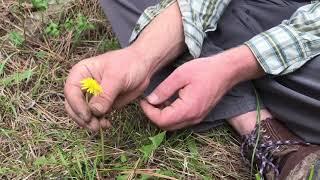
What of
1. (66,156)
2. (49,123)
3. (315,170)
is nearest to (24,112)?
(49,123)

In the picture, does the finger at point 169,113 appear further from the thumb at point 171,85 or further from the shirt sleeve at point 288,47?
the shirt sleeve at point 288,47

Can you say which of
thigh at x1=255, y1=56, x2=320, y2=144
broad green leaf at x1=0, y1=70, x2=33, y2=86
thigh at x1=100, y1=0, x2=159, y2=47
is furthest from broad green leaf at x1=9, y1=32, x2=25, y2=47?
thigh at x1=255, y1=56, x2=320, y2=144

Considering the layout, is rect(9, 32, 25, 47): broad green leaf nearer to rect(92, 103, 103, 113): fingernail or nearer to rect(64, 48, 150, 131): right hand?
rect(64, 48, 150, 131): right hand

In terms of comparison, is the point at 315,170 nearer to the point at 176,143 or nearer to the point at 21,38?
the point at 176,143

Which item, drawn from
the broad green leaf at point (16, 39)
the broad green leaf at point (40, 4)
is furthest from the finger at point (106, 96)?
the broad green leaf at point (40, 4)

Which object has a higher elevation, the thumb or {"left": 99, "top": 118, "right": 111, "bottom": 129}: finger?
the thumb

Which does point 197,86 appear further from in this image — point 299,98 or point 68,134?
point 68,134

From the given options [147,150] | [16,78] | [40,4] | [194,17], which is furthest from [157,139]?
[40,4]
